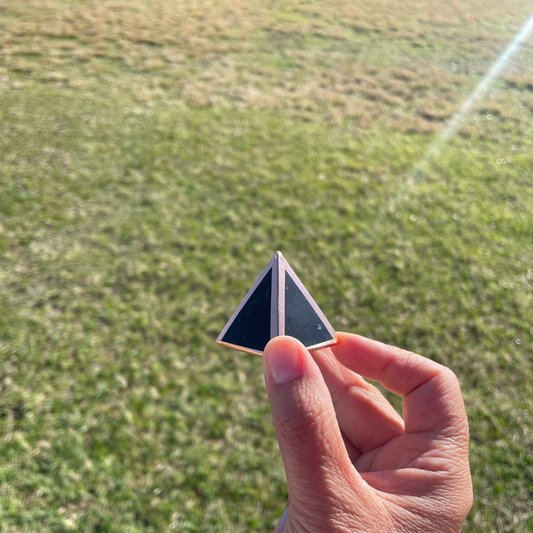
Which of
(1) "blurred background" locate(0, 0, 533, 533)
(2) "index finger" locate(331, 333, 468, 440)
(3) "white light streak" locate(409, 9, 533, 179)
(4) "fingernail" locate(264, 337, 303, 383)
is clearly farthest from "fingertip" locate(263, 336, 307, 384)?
(3) "white light streak" locate(409, 9, 533, 179)

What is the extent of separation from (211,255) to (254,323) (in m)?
2.99

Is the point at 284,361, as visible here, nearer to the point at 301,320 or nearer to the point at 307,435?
the point at 307,435

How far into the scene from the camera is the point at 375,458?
6.79 ft

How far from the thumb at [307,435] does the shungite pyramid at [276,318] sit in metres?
0.32

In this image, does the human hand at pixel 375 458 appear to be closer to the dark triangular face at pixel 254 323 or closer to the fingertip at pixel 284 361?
the fingertip at pixel 284 361

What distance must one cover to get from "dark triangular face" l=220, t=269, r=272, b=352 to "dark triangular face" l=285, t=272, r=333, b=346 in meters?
0.10

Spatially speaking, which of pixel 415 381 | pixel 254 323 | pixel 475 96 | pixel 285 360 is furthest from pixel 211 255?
pixel 475 96

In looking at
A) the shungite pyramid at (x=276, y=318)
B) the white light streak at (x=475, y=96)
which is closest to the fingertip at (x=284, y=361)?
the shungite pyramid at (x=276, y=318)

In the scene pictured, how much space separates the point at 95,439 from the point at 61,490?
1.31 ft

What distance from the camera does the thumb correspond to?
1436 millimetres

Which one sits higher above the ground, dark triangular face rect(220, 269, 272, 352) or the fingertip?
the fingertip

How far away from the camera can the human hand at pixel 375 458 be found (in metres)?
1.44

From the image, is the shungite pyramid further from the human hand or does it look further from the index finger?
the index finger

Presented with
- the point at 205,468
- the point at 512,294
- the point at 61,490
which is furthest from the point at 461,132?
the point at 61,490
